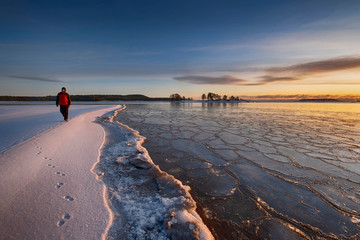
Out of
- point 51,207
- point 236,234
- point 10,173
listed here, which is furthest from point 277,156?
point 10,173

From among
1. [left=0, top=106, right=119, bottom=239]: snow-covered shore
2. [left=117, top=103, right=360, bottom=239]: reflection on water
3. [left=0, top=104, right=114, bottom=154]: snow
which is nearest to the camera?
[left=0, top=106, right=119, bottom=239]: snow-covered shore

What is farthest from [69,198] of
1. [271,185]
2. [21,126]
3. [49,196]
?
[21,126]

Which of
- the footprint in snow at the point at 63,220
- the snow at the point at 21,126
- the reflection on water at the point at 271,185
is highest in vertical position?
the snow at the point at 21,126

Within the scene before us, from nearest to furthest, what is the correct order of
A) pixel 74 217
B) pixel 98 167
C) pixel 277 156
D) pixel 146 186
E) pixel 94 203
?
pixel 74 217, pixel 94 203, pixel 146 186, pixel 98 167, pixel 277 156

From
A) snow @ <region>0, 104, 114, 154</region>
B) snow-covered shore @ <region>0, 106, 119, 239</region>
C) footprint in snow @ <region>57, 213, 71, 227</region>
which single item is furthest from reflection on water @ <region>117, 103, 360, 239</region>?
snow @ <region>0, 104, 114, 154</region>

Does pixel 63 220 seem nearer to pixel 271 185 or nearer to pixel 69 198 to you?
pixel 69 198

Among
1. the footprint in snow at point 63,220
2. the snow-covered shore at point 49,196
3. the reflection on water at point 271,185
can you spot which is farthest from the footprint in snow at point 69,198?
the reflection on water at point 271,185

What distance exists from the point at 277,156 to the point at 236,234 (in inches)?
91.1

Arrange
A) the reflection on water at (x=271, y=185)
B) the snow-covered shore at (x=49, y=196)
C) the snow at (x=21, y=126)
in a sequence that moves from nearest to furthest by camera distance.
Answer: the snow-covered shore at (x=49, y=196), the reflection on water at (x=271, y=185), the snow at (x=21, y=126)

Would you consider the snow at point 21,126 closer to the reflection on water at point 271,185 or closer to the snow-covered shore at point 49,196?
the snow-covered shore at point 49,196

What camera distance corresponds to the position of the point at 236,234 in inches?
50.9

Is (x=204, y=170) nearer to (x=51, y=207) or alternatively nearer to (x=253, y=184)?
(x=253, y=184)

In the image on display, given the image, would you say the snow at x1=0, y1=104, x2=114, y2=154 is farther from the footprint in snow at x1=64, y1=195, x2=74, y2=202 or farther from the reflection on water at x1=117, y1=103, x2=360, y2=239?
the reflection on water at x1=117, y1=103, x2=360, y2=239

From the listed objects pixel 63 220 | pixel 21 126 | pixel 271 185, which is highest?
pixel 21 126
